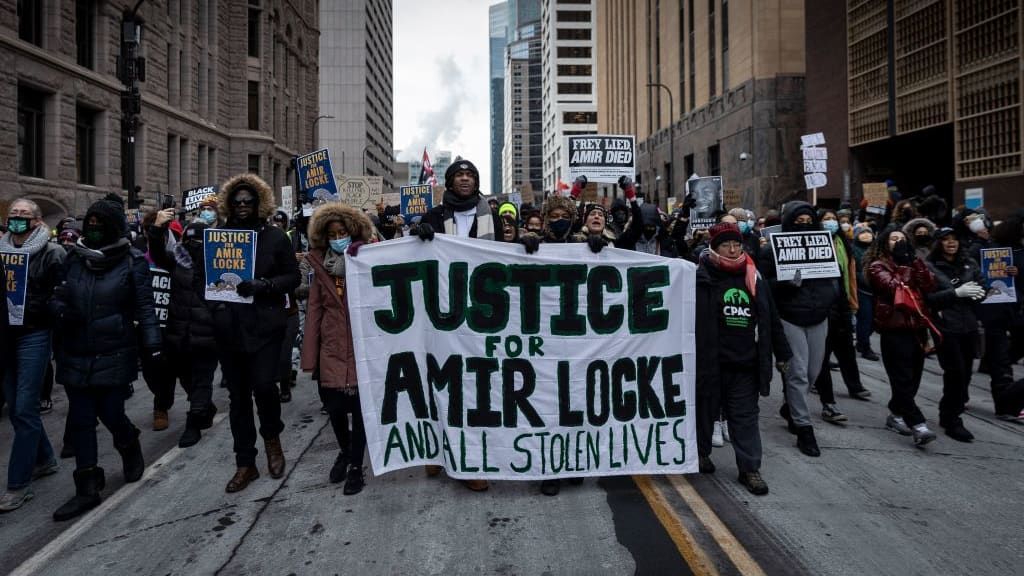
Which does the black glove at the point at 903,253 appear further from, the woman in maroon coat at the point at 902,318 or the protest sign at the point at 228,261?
the protest sign at the point at 228,261

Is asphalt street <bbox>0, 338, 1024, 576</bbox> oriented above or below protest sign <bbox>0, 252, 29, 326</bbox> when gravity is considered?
below

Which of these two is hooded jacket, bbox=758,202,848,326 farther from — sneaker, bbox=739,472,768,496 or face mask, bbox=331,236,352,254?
face mask, bbox=331,236,352,254

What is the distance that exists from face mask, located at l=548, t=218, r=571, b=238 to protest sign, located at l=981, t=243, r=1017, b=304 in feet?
15.1

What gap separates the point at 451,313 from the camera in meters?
4.75

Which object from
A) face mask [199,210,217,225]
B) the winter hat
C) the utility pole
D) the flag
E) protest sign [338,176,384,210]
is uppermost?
the utility pole

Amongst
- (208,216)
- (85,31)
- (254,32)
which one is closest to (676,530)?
(208,216)

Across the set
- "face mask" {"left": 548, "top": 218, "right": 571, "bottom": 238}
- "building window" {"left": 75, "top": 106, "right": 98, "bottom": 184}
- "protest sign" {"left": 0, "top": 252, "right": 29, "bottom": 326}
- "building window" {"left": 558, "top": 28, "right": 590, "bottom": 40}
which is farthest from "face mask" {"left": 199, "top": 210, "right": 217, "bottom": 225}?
"building window" {"left": 558, "top": 28, "right": 590, "bottom": 40}

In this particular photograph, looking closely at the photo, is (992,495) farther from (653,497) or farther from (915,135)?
(915,135)

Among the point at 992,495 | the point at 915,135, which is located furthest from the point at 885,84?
the point at 992,495

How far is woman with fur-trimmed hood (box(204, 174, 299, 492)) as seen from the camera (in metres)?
4.81

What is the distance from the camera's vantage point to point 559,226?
579cm

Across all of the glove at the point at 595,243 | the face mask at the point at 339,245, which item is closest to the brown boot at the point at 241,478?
the face mask at the point at 339,245

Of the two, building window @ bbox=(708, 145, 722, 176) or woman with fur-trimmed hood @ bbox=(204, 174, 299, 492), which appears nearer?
woman with fur-trimmed hood @ bbox=(204, 174, 299, 492)

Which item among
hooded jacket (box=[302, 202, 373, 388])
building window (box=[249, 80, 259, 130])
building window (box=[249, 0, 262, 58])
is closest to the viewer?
hooded jacket (box=[302, 202, 373, 388])
